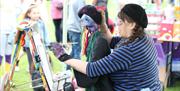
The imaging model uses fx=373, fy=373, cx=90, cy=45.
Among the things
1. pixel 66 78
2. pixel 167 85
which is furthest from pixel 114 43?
pixel 167 85

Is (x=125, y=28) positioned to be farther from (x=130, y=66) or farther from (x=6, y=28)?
(x=6, y=28)

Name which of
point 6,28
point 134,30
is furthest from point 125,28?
point 6,28

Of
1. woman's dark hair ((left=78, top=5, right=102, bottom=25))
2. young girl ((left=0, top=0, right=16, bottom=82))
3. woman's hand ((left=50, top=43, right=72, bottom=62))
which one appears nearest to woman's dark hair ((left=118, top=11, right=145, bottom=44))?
woman's dark hair ((left=78, top=5, right=102, bottom=25))

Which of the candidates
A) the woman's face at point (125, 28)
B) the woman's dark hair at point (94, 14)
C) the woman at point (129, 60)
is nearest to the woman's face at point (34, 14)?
the woman's dark hair at point (94, 14)

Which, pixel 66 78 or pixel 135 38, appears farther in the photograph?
pixel 66 78

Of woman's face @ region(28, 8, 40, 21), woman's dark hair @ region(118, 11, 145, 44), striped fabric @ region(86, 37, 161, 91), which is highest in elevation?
woman's face @ region(28, 8, 40, 21)

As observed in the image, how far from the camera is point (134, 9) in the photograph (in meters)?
2.60

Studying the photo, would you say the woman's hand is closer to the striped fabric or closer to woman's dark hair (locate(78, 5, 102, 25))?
the striped fabric

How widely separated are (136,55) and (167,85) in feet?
10.2

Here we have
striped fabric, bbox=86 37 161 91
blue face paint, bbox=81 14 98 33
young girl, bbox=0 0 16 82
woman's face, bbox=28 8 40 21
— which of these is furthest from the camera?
young girl, bbox=0 0 16 82

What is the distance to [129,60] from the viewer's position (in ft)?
8.39

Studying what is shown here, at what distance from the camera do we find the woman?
256 cm

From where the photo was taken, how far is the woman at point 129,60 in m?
2.56

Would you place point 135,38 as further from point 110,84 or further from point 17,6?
point 17,6
